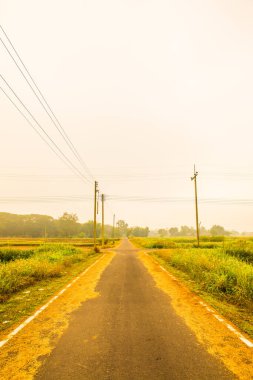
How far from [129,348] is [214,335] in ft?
6.65

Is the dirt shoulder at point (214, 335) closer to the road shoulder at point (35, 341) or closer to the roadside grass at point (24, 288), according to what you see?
the road shoulder at point (35, 341)

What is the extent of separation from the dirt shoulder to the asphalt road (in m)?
0.19

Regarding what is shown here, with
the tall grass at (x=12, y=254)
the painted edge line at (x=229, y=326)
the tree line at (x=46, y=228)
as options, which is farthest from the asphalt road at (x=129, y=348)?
the tree line at (x=46, y=228)

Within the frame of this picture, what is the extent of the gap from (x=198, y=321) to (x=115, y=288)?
185 inches

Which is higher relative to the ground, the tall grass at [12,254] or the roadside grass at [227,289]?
the roadside grass at [227,289]

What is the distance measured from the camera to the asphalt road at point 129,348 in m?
3.88

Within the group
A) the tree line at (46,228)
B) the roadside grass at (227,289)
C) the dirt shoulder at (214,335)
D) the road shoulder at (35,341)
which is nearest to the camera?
the road shoulder at (35,341)

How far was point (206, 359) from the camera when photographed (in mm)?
4340

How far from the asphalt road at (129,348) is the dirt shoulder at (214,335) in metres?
0.19

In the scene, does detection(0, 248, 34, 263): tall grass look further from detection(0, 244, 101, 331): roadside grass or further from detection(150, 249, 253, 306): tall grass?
detection(150, 249, 253, 306): tall grass

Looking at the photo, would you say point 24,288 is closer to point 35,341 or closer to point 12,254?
point 35,341

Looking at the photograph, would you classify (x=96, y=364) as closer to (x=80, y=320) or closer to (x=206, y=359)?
(x=206, y=359)

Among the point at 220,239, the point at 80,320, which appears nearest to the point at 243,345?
the point at 80,320

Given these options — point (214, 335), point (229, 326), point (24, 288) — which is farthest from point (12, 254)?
point (214, 335)
